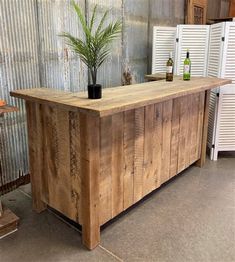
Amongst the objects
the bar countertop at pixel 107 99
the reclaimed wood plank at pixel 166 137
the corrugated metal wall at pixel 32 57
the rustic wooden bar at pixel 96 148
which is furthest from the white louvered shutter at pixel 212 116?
the corrugated metal wall at pixel 32 57

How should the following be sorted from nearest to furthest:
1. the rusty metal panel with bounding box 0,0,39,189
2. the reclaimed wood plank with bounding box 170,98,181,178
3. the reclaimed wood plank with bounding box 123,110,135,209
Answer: the reclaimed wood plank with bounding box 123,110,135,209 < the rusty metal panel with bounding box 0,0,39,189 < the reclaimed wood plank with bounding box 170,98,181,178

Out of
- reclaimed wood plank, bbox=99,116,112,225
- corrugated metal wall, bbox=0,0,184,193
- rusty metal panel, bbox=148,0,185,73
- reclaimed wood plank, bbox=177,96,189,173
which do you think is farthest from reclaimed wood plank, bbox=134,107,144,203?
rusty metal panel, bbox=148,0,185,73

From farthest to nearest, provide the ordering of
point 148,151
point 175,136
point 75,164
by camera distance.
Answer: point 175,136 → point 148,151 → point 75,164

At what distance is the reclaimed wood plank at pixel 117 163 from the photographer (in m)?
1.95

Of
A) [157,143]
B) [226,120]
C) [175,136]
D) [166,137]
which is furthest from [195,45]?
[157,143]

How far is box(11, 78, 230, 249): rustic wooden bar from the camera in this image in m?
1.76

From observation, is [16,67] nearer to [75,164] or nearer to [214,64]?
[75,164]

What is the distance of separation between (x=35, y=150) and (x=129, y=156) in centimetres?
76

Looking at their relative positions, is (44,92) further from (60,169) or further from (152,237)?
(152,237)

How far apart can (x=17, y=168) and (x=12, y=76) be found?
2.91 feet

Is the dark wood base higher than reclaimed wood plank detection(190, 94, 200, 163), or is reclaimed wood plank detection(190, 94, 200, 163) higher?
reclaimed wood plank detection(190, 94, 200, 163)

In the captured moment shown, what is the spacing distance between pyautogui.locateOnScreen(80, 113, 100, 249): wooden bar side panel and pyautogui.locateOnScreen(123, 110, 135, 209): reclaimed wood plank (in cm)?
33

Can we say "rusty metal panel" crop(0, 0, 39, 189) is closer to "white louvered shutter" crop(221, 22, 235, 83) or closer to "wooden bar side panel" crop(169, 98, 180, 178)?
"wooden bar side panel" crop(169, 98, 180, 178)

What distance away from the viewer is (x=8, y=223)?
2.07m
